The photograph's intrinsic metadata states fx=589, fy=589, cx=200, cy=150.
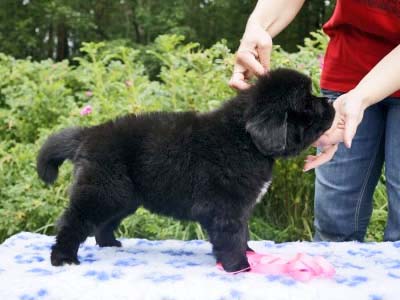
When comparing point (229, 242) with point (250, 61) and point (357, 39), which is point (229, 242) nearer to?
point (250, 61)

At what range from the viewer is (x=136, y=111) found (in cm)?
421

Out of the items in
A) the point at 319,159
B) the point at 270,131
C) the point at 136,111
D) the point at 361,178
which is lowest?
the point at 361,178

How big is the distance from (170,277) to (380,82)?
1.09 meters

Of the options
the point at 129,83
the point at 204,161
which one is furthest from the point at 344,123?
the point at 129,83

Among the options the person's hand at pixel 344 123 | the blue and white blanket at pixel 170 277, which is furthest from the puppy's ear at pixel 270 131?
the blue and white blanket at pixel 170 277

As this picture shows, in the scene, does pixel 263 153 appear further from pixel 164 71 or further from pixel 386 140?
pixel 164 71

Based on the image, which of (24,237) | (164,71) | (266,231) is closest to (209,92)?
(164,71)

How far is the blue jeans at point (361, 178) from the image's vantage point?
2975 millimetres

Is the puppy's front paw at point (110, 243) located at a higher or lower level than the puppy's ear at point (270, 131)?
lower

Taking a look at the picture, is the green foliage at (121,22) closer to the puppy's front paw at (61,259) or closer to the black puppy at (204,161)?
the black puppy at (204,161)

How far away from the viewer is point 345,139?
2.26 meters

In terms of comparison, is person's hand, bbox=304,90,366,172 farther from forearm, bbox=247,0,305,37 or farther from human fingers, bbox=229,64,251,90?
forearm, bbox=247,0,305,37

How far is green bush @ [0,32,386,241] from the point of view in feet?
13.5

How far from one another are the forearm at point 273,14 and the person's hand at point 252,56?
21cm
